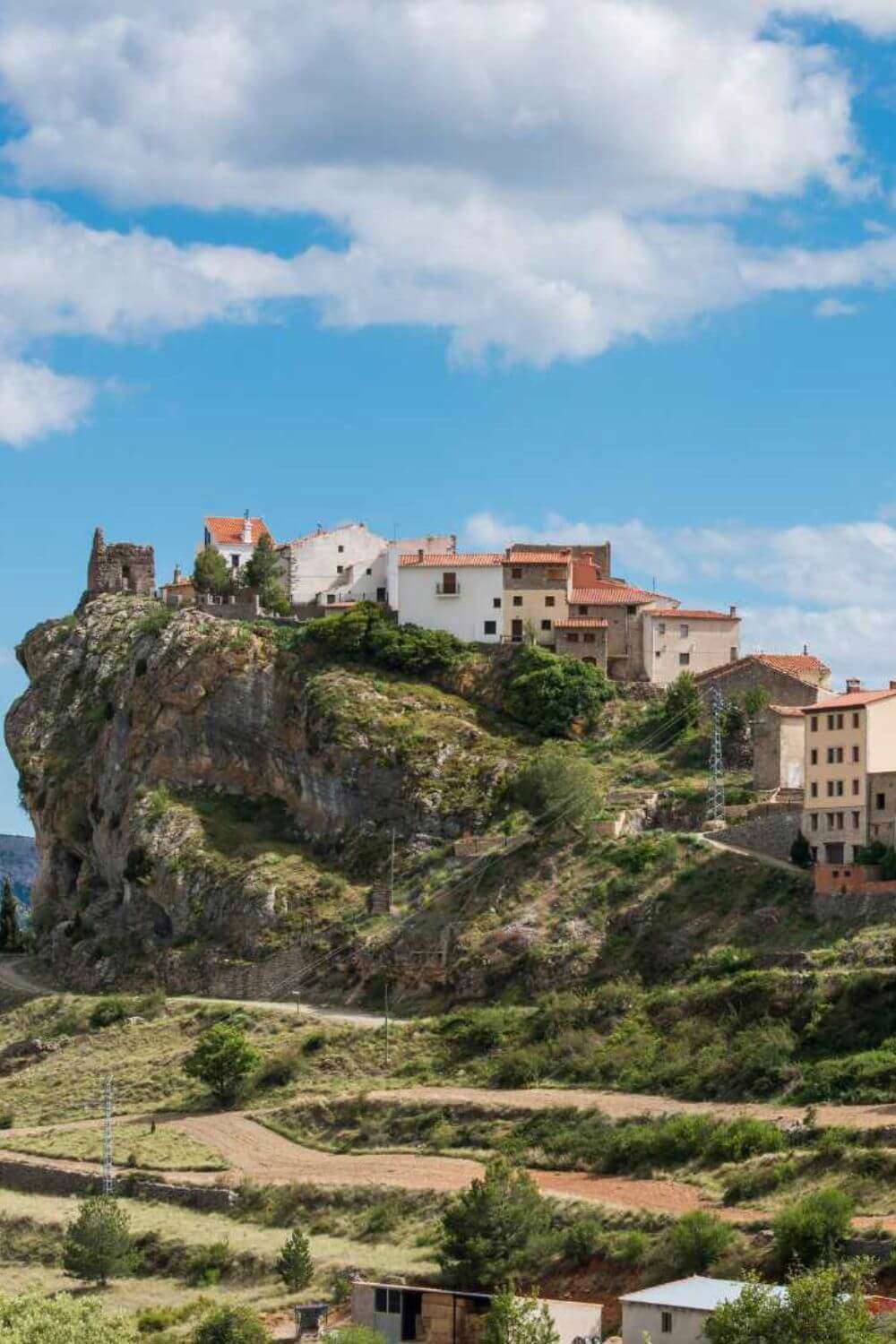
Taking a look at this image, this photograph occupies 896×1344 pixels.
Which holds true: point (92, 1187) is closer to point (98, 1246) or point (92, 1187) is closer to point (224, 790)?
point (98, 1246)

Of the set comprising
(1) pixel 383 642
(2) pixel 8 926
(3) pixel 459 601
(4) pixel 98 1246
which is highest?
(3) pixel 459 601

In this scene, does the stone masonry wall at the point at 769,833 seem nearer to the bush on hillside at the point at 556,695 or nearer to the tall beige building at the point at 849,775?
the tall beige building at the point at 849,775

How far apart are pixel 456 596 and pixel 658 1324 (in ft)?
196

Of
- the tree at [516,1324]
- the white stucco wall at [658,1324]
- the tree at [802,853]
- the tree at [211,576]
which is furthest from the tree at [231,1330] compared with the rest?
the tree at [211,576]

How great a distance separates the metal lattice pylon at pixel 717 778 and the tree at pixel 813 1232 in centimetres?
3467

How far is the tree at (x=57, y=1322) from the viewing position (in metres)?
60.2

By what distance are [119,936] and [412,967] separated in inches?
661

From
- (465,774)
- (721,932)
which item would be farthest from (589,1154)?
(465,774)

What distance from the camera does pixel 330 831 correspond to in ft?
352

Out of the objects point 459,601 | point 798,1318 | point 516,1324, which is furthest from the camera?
point 459,601

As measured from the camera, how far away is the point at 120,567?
126m

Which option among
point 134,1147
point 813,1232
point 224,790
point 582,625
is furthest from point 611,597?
point 813,1232

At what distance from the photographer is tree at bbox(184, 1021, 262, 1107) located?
8981 centimetres

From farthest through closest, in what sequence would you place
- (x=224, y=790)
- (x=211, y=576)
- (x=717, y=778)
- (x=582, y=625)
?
(x=211, y=576)
(x=582, y=625)
(x=224, y=790)
(x=717, y=778)
